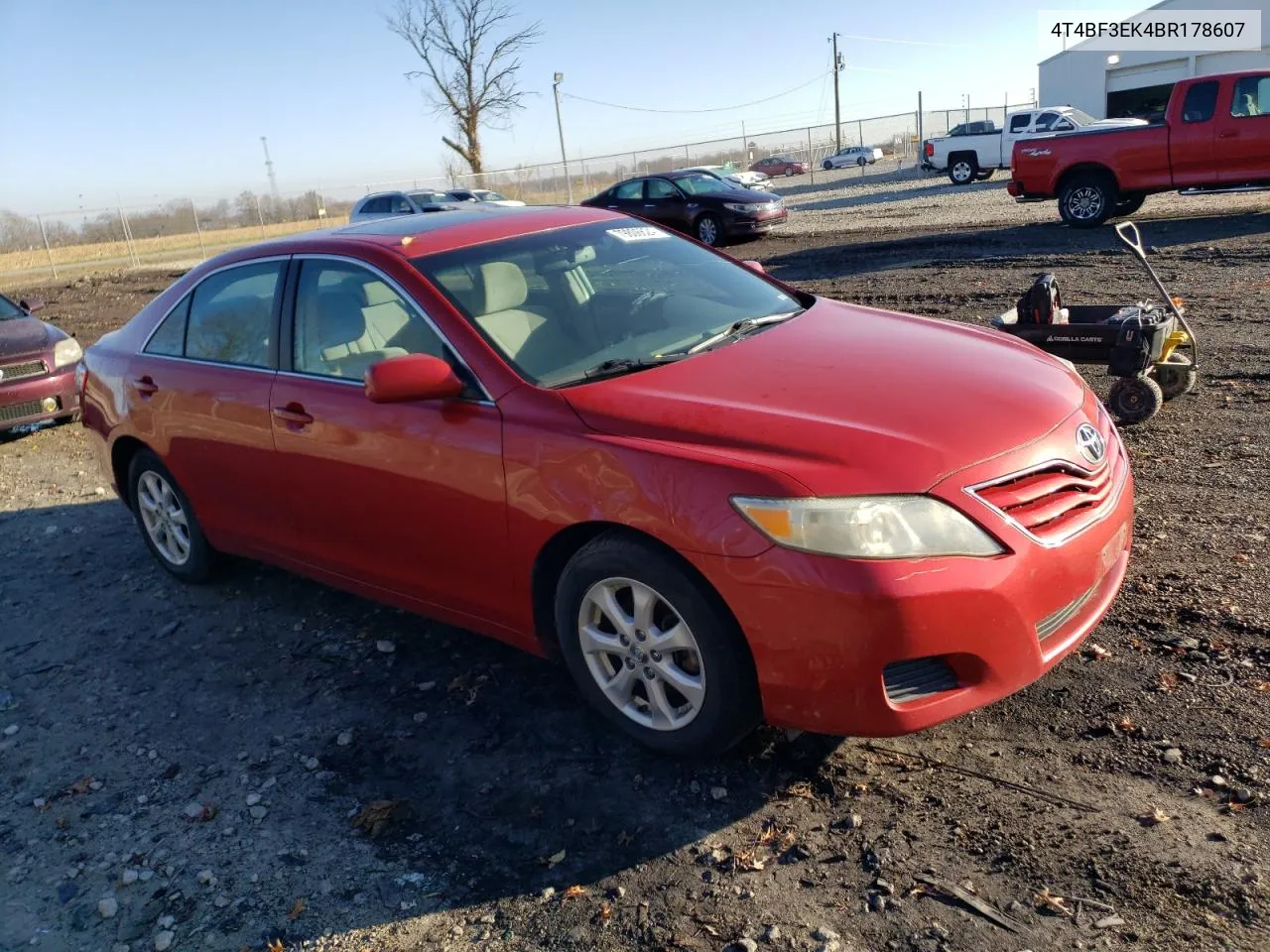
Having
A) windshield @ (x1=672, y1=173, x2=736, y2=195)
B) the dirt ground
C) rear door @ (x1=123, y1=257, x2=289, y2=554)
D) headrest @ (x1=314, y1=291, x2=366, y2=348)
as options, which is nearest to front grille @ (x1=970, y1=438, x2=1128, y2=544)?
the dirt ground

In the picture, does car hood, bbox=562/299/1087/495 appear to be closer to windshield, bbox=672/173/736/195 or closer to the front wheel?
the front wheel

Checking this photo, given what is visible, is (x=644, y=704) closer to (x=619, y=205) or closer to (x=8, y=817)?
(x=8, y=817)

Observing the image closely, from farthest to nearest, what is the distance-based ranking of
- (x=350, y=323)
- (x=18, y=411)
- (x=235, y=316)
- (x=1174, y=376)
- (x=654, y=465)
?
1. (x=18, y=411)
2. (x=1174, y=376)
3. (x=235, y=316)
4. (x=350, y=323)
5. (x=654, y=465)

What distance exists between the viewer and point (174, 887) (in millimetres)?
3020

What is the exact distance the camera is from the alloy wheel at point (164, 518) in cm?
518

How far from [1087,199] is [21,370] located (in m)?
14.6

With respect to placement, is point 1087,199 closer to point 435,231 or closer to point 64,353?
point 64,353

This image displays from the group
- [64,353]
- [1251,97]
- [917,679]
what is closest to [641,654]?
[917,679]

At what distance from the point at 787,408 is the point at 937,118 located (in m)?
54.5

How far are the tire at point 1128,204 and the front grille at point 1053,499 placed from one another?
14.8 meters

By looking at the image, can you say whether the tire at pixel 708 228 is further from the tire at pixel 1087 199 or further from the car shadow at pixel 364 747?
the car shadow at pixel 364 747

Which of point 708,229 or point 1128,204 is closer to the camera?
point 1128,204

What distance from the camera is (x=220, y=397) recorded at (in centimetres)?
456

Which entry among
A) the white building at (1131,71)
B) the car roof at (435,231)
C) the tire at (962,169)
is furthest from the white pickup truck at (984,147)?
the car roof at (435,231)
